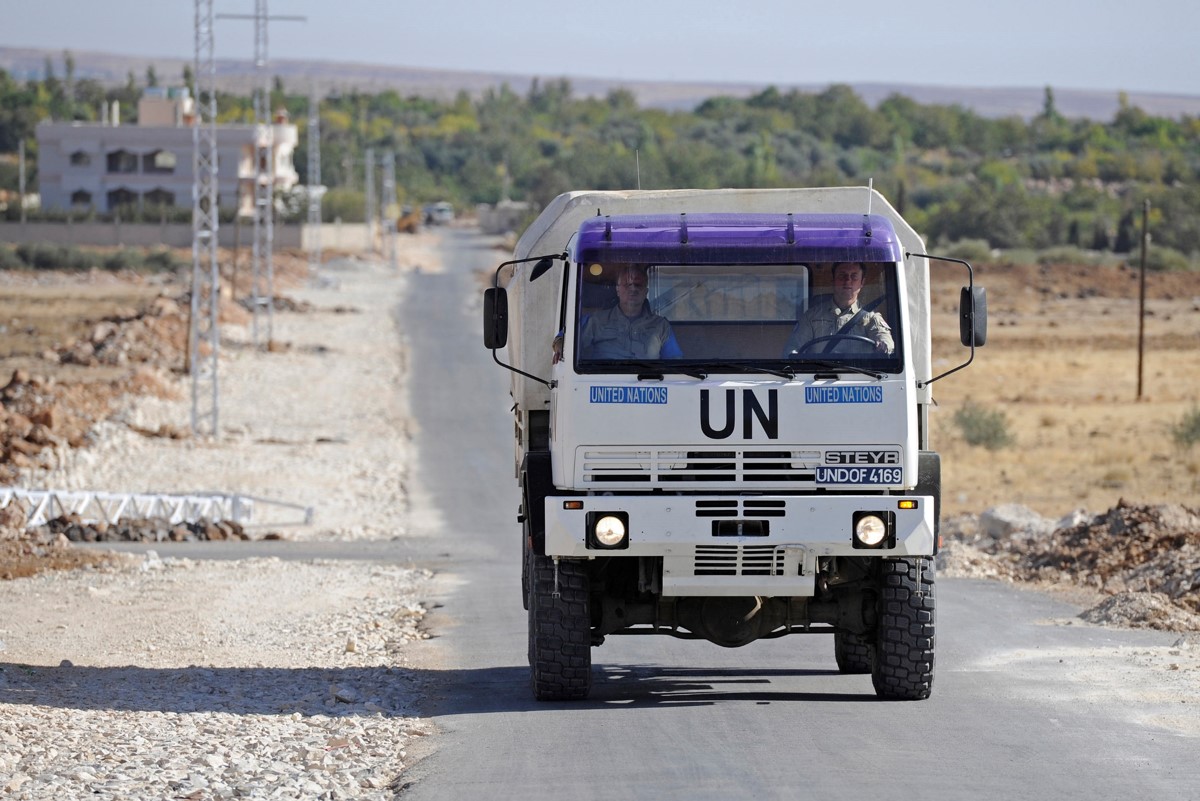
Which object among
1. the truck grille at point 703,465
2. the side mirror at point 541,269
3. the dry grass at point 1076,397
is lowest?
the dry grass at point 1076,397

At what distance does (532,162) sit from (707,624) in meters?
191

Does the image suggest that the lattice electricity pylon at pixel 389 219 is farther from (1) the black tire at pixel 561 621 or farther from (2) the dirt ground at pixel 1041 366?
(1) the black tire at pixel 561 621

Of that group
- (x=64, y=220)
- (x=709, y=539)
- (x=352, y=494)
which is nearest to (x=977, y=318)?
(x=709, y=539)

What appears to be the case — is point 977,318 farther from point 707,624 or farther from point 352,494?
point 352,494

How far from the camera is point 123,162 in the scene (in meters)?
123

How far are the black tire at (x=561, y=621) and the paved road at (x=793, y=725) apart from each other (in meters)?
0.28

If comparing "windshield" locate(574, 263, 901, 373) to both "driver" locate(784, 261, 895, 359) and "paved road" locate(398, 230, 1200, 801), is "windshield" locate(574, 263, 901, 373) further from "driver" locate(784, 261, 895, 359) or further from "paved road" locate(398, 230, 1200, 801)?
"paved road" locate(398, 230, 1200, 801)

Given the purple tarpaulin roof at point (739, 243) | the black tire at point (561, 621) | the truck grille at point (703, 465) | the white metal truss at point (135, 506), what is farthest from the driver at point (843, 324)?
the white metal truss at point (135, 506)

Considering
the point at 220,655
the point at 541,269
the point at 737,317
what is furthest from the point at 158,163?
the point at 737,317

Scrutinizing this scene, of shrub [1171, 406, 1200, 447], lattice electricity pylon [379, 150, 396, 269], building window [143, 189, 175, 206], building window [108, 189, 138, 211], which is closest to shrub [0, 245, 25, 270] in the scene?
lattice electricity pylon [379, 150, 396, 269]

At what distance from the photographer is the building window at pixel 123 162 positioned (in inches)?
4820

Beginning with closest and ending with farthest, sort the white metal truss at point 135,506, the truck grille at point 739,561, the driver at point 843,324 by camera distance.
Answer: the truck grille at point 739,561 < the driver at point 843,324 < the white metal truss at point 135,506

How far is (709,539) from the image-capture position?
1016 cm

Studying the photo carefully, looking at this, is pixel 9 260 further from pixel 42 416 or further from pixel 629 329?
pixel 629 329
